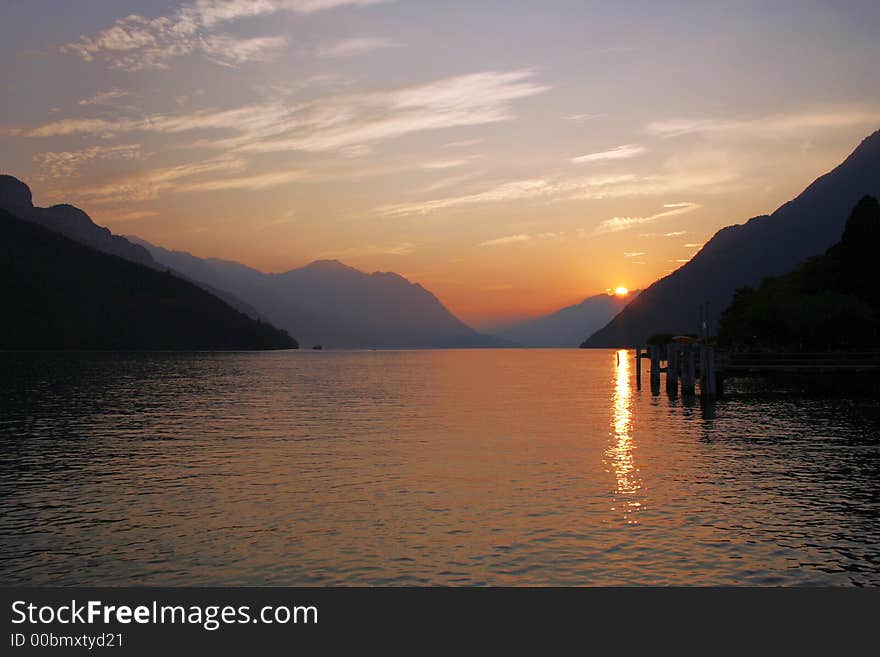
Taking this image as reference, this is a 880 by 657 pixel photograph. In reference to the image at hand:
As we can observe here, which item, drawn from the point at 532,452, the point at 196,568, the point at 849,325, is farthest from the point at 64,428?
the point at 849,325

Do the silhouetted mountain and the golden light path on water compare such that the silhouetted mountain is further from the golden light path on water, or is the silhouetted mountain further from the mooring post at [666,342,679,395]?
the golden light path on water

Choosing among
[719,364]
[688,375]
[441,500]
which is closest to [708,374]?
[688,375]

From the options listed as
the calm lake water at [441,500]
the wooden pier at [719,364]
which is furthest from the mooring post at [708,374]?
the calm lake water at [441,500]

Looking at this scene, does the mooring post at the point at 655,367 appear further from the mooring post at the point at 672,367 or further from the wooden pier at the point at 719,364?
the mooring post at the point at 672,367

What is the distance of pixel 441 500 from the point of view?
23688 millimetres

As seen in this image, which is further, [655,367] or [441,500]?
[655,367]

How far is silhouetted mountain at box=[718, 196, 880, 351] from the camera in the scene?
280 ft

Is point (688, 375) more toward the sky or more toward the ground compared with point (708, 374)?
more toward the ground

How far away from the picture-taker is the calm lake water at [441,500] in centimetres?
1656

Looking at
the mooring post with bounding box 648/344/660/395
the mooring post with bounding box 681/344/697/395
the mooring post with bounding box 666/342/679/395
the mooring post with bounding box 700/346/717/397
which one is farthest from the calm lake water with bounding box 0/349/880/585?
the mooring post with bounding box 648/344/660/395

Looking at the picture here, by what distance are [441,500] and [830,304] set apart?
253 feet

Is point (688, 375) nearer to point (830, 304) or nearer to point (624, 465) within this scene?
point (830, 304)
